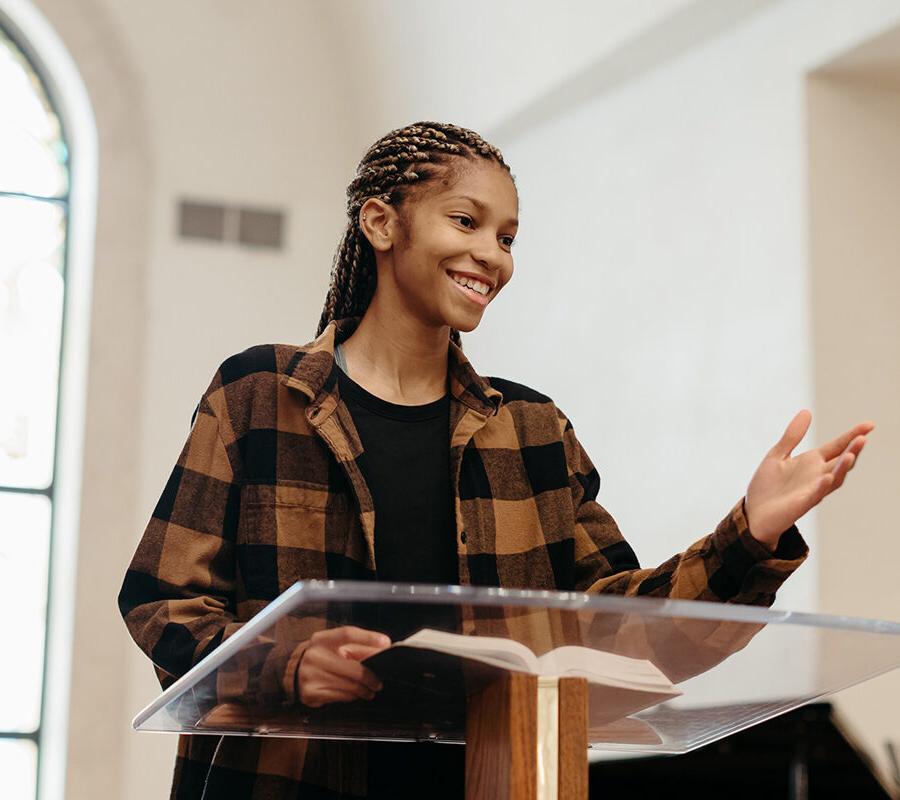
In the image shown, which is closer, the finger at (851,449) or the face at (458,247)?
the finger at (851,449)

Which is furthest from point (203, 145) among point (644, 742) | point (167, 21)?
point (644, 742)

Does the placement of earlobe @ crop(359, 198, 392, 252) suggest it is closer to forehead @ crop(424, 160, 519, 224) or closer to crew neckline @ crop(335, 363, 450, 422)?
forehead @ crop(424, 160, 519, 224)

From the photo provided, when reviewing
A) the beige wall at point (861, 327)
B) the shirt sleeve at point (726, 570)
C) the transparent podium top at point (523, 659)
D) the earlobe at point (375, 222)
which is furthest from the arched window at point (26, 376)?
the transparent podium top at point (523, 659)

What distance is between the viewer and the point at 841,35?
4348 mm

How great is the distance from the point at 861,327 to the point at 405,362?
2.74 metres

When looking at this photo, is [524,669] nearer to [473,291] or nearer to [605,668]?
[605,668]

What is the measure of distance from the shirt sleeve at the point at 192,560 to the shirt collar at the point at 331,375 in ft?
0.31

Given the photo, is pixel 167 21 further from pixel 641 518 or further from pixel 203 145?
pixel 641 518

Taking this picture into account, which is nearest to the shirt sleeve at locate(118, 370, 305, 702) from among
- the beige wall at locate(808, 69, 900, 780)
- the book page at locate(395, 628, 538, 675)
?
the book page at locate(395, 628, 538, 675)

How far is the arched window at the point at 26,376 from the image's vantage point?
19.4ft

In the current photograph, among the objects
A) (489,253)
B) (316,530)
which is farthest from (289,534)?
(489,253)

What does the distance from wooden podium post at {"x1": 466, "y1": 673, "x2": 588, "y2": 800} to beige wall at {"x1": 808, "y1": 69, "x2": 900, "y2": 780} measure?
3.00 meters

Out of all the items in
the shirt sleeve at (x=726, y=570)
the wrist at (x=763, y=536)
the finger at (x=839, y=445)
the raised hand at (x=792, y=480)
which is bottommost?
the shirt sleeve at (x=726, y=570)

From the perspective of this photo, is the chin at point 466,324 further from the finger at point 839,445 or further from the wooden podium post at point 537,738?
the wooden podium post at point 537,738
